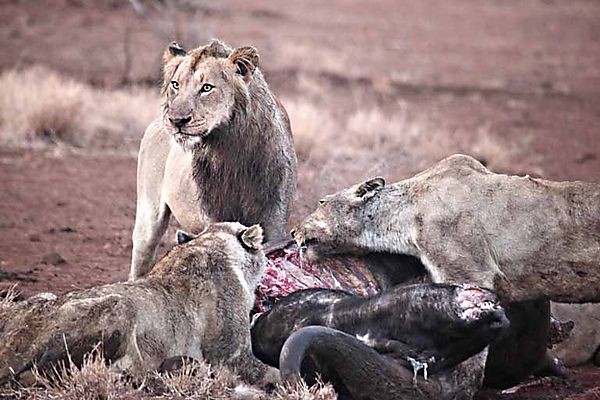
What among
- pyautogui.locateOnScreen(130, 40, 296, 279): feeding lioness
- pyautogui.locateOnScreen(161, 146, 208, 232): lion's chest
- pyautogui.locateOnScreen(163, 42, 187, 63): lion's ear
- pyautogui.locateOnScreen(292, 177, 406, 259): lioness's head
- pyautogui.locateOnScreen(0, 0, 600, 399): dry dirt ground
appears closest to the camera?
pyautogui.locateOnScreen(292, 177, 406, 259): lioness's head

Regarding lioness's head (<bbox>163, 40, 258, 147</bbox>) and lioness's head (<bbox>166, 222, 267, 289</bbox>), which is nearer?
lioness's head (<bbox>166, 222, 267, 289</bbox>)

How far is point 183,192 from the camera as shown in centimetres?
876

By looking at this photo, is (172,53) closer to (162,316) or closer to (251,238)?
(251,238)

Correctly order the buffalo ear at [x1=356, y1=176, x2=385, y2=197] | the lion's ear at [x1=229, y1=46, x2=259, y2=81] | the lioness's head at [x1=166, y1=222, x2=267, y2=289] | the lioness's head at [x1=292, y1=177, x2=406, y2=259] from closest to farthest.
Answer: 1. the lioness's head at [x1=166, y1=222, x2=267, y2=289]
2. the lioness's head at [x1=292, y1=177, x2=406, y2=259]
3. the buffalo ear at [x1=356, y1=176, x2=385, y2=197]
4. the lion's ear at [x1=229, y1=46, x2=259, y2=81]

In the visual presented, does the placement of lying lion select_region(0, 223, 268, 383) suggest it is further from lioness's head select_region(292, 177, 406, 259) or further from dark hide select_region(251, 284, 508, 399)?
dark hide select_region(251, 284, 508, 399)

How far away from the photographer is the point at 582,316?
26.1ft

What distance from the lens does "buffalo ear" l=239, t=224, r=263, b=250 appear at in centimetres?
754

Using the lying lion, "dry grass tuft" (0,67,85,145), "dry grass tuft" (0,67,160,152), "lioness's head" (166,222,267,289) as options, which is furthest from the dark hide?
"dry grass tuft" (0,67,85,145)

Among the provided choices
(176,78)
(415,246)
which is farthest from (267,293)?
(176,78)

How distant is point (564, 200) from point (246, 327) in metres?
1.90

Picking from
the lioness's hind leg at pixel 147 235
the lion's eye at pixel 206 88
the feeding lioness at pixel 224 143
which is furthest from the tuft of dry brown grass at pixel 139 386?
the lioness's hind leg at pixel 147 235

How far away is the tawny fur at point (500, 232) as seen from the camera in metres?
6.97

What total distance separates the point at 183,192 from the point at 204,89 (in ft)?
3.26

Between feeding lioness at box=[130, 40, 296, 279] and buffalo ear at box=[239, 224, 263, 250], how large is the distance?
79 cm
